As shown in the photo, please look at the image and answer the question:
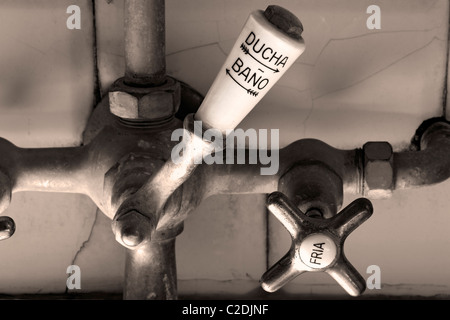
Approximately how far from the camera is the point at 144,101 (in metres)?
0.69

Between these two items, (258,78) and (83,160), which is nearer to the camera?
(258,78)

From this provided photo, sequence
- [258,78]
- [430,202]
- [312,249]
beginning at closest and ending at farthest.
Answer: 1. [258,78]
2. [312,249]
3. [430,202]

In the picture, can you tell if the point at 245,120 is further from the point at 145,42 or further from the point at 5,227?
the point at 5,227

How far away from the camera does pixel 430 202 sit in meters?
0.82

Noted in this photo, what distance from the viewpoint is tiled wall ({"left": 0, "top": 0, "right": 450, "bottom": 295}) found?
758mm

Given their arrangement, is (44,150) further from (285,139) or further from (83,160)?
(285,139)

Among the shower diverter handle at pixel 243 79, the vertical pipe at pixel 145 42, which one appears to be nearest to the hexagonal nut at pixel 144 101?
the vertical pipe at pixel 145 42

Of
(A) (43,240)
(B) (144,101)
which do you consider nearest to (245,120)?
(B) (144,101)

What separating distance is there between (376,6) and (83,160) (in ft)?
1.19

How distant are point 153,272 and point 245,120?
0.67ft

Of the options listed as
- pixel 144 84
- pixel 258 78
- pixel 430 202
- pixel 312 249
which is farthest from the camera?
pixel 430 202

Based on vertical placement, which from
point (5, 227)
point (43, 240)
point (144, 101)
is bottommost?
point (43, 240)

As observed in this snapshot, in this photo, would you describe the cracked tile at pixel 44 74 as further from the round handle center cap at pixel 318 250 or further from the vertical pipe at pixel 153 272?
the round handle center cap at pixel 318 250

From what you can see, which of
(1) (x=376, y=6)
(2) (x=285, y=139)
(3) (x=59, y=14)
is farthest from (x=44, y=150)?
(1) (x=376, y=6)
